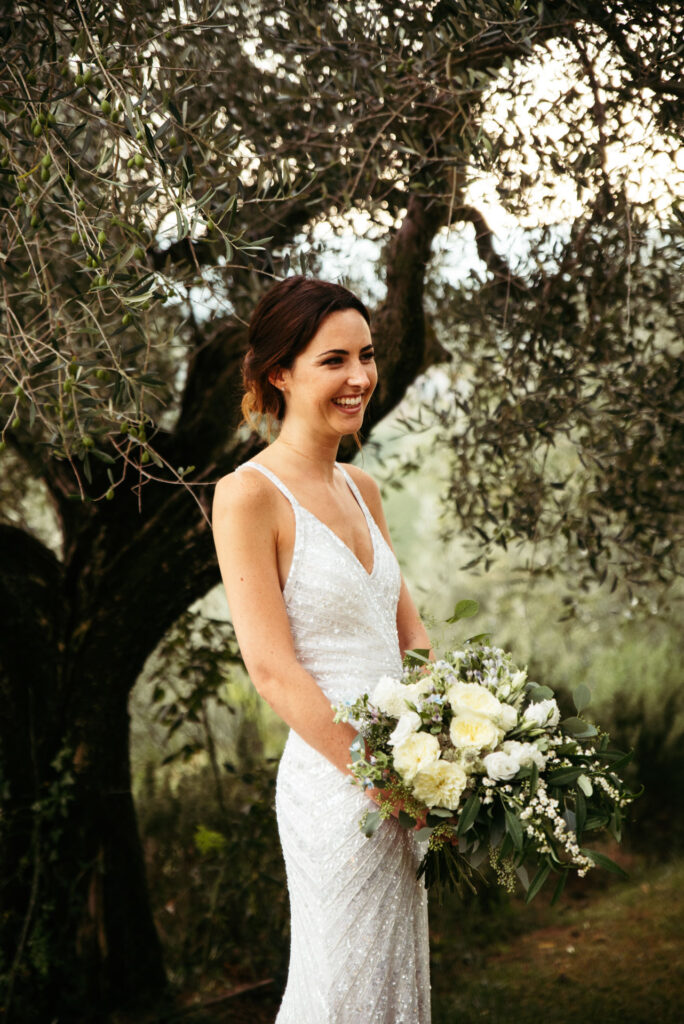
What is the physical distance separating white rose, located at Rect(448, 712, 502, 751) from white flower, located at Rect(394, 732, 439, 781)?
5 cm

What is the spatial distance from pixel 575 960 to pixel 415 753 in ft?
13.7

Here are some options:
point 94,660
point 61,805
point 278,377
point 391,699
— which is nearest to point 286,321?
point 278,377

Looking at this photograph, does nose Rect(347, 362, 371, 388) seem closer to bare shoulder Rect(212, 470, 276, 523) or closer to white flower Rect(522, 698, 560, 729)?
bare shoulder Rect(212, 470, 276, 523)

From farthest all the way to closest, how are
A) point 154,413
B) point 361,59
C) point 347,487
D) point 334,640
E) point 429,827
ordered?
point 154,413 < point 361,59 < point 347,487 < point 334,640 < point 429,827

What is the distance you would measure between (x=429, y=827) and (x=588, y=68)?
2.73 meters

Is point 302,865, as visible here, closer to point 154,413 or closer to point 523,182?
point 523,182

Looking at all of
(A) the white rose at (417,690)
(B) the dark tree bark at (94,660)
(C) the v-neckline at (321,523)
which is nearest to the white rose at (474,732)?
(A) the white rose at (417,690)

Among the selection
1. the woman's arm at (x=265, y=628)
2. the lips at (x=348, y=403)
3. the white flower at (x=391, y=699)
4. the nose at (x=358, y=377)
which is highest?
the nose at (x=358, y=377)

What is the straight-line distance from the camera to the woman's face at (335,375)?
8.66 feet

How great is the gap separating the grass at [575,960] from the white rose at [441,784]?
131 inches

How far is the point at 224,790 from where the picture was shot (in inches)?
239

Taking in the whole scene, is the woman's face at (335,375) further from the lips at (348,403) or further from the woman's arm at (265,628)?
the woman's arm at (265,628)

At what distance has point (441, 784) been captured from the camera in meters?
2.11

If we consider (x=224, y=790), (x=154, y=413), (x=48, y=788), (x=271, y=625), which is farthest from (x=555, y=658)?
(x=271, y=625)
